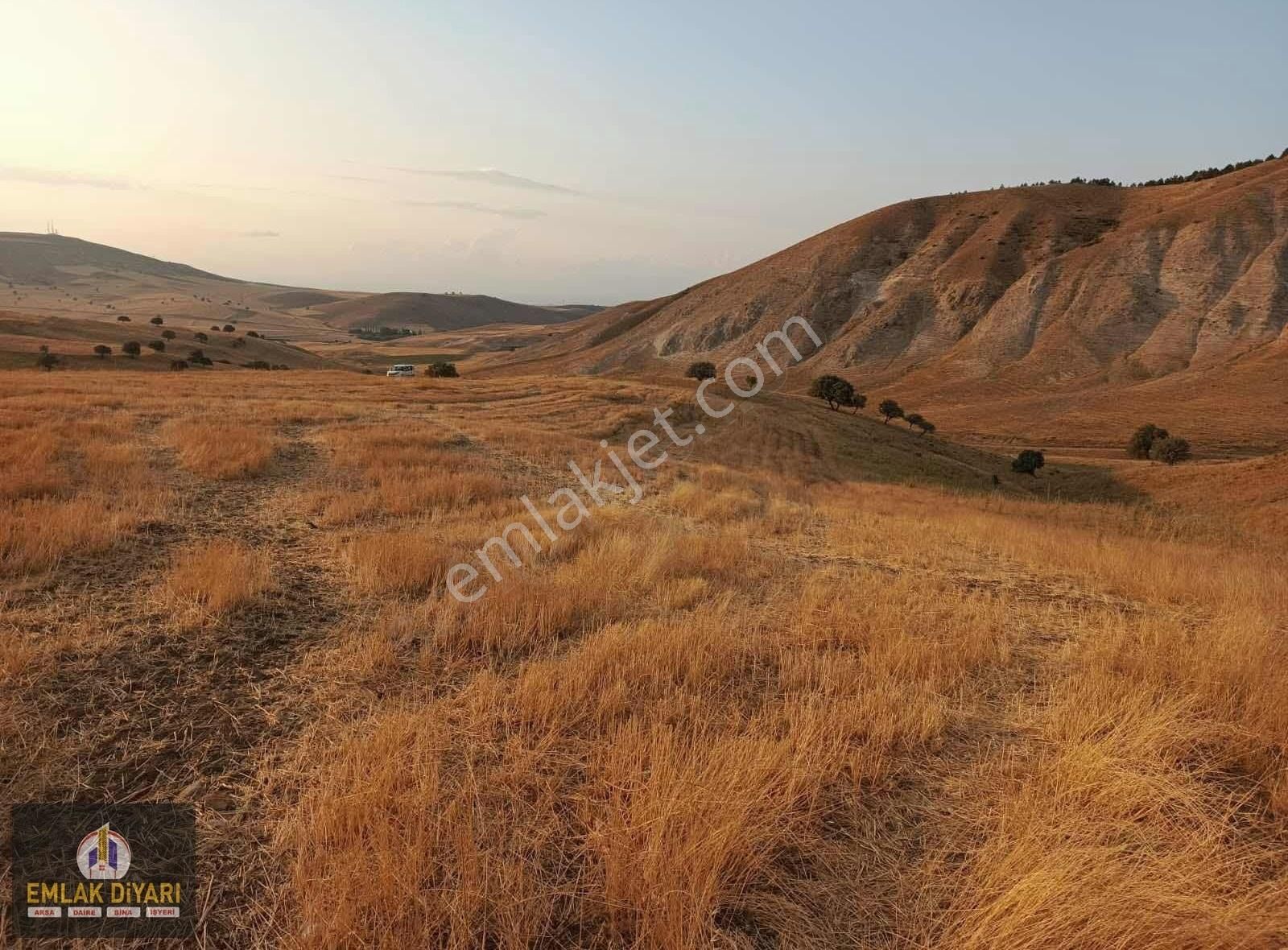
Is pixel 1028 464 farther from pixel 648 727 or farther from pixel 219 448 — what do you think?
pixel 648 727

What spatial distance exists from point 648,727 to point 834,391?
53.7 meters

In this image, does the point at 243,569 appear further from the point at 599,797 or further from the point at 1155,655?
the point at 1155,655

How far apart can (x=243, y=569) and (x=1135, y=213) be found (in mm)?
131007

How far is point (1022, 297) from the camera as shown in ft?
285

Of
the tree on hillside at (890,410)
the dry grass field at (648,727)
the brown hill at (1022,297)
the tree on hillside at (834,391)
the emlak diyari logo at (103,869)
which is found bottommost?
the emlak diyari logo at (103,869)

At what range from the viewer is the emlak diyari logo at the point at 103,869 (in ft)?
8.17

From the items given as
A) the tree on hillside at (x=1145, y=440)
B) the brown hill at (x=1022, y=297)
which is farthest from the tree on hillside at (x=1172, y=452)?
the brown hill at (x=1022, y=297)

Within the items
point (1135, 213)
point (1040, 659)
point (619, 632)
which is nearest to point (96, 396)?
point (619, 632)

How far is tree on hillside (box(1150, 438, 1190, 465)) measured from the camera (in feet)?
134

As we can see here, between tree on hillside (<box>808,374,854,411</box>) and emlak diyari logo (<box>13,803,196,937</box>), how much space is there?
174 ft

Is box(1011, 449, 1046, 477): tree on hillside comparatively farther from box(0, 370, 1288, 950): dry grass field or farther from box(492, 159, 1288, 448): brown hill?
box(0, 370, 1288, 950): dry grass field

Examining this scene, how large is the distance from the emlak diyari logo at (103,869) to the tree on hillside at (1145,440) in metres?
56.7

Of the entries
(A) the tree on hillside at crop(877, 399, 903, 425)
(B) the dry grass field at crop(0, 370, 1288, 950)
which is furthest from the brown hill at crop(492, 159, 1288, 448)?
(B) the dry grass field at crop(0, 370, 1288, 950)

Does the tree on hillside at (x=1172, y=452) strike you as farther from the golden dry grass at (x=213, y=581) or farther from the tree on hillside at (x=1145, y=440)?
the golden dry grass at (x=213, y=581)
